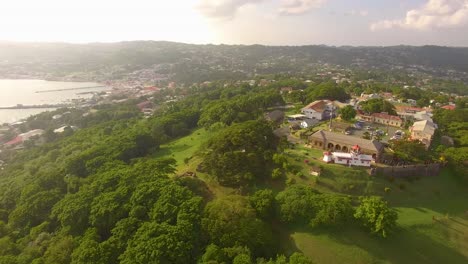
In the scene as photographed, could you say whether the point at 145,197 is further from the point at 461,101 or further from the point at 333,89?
the point at 461,101

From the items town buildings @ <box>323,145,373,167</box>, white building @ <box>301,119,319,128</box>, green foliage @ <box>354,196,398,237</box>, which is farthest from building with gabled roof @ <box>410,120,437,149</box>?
green foliage @ <box>354,196,398,237</box>

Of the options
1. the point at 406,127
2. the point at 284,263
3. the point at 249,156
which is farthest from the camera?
the point at 406,127

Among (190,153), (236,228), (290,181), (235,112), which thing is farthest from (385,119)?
(236,228)

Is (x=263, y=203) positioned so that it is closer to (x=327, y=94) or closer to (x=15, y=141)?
(x=327, y=94)

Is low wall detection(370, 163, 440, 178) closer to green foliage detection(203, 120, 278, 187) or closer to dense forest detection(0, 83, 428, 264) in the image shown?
dense forest detection(0, 83, 428, 264)

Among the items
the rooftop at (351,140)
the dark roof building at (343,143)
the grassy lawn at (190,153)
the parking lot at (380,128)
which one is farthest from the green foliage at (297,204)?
the parking lot at (380,128)

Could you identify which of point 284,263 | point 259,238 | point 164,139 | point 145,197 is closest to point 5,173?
point 164,139
